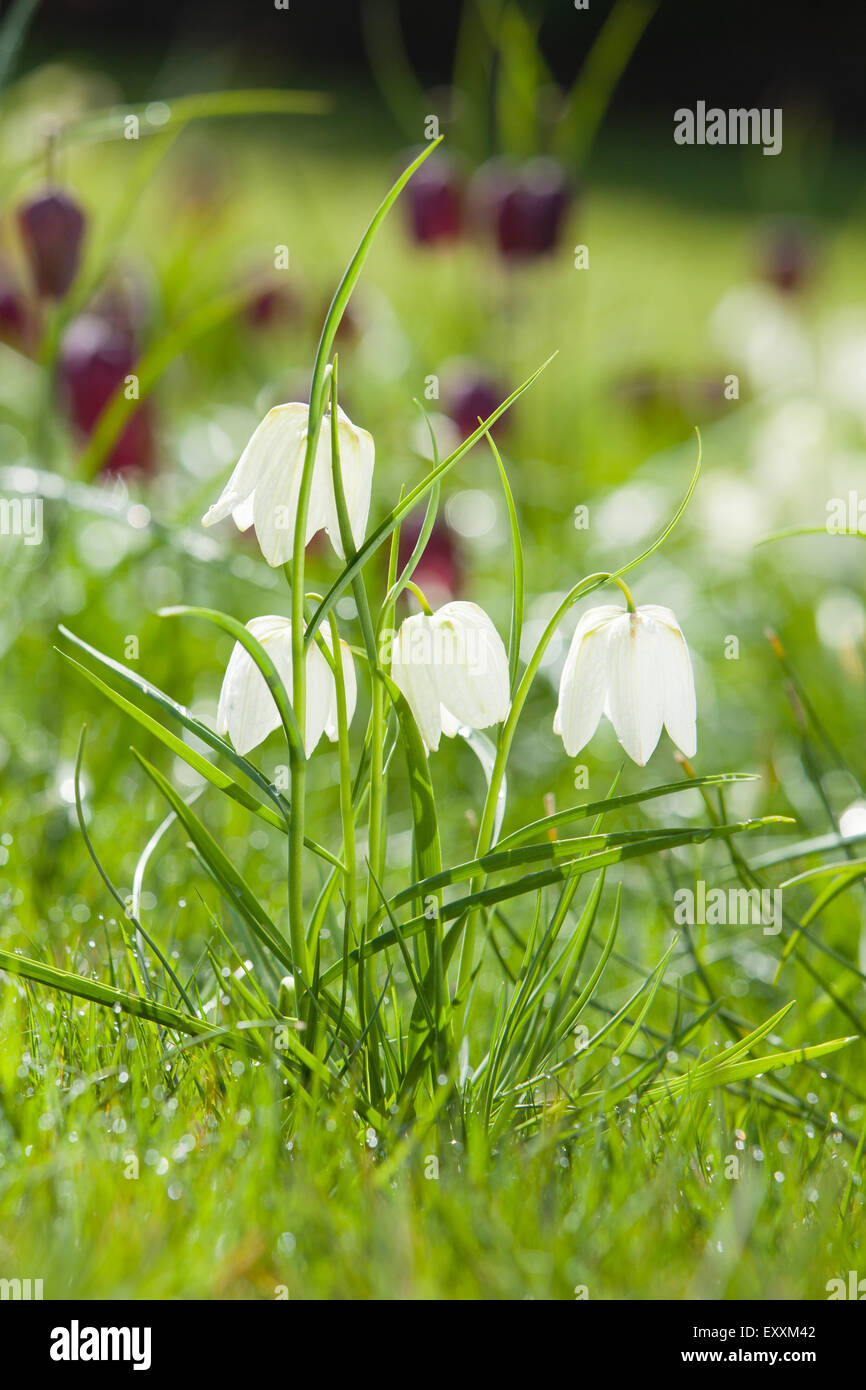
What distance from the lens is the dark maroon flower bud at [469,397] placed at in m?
1.25

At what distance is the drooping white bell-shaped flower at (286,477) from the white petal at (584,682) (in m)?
0.10

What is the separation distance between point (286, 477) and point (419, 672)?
95 mm

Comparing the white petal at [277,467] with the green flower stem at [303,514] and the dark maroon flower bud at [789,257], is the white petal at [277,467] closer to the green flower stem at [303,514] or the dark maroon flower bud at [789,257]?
the green flower stem at [303,514]

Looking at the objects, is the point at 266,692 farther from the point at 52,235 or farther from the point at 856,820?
the point at 52,235

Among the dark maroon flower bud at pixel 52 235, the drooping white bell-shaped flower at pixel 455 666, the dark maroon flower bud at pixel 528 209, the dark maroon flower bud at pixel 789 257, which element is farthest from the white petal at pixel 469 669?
the dark maroon flower bud at pixel 789 257

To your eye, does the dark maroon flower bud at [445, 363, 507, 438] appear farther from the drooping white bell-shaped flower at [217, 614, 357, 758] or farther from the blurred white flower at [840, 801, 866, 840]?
the drooping white bell-shaped flower at [217, 614, 357, 758]

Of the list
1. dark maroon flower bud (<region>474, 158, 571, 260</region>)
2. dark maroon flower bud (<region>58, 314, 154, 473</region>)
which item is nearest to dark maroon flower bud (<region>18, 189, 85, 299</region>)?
dark maroon flower bud (<region>58, 314, 154, 473</region>)

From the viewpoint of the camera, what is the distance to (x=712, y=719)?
1.26 meters

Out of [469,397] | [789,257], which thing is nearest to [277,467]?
[469,397]

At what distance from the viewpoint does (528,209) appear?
4.50 ft

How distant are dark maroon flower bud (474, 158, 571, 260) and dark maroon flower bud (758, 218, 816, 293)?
0.68m

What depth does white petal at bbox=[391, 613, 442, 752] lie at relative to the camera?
0.51 metres

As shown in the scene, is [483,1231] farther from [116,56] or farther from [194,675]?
[116,56]

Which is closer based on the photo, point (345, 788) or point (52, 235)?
point (345, 788)
